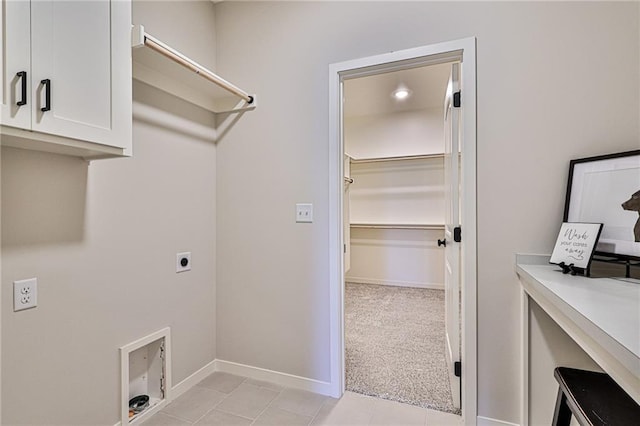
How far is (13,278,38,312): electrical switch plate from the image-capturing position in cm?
123

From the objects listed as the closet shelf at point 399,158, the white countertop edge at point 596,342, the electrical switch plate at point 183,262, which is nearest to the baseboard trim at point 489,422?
the white countertop edge at point 596,342

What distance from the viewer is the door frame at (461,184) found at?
1646 millimetres

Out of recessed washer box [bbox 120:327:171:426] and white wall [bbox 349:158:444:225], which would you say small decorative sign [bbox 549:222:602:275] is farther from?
white wall [bbox 349:158:444:225]

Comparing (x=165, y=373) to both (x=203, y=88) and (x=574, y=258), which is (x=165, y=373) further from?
(x=574, y=258)

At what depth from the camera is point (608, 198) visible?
4.41 ft

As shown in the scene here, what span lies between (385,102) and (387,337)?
9.74 ft

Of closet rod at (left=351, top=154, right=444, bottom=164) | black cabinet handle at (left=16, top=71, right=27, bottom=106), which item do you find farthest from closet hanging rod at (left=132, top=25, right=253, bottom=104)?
closet rod at (left=351, top=154, right=444, bottom=164)

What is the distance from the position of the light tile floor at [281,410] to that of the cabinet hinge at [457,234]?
3.23 ft

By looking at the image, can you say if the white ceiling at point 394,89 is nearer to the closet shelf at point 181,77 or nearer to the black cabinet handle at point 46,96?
the closet shelf at point 181,77

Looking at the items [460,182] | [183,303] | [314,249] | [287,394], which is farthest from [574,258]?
[183,303]

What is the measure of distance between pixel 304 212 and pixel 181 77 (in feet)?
3.54

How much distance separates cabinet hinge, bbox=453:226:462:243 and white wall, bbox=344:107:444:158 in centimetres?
291

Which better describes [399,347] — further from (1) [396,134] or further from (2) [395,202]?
(1) [396,134]

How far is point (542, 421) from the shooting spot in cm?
150
